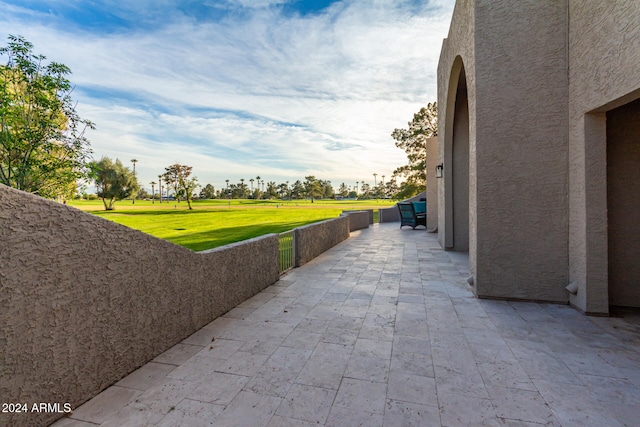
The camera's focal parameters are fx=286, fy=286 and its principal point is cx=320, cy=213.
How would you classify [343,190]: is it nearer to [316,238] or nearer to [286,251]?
[316,238]

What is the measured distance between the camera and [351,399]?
2.11m

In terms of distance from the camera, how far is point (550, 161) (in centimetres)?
401

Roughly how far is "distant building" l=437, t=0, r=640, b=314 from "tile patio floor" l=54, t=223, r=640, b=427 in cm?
46

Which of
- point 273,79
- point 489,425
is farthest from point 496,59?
point 273,79

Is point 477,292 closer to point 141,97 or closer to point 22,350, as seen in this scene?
point 22,350

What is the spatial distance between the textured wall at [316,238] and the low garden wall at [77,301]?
Result: 3536 mm

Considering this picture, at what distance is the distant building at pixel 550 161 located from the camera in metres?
3.55

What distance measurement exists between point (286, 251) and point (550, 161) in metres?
A: 4.73

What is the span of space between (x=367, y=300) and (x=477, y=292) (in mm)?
1695

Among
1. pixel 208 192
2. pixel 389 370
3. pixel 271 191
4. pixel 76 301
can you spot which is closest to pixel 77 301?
pixel 76 301

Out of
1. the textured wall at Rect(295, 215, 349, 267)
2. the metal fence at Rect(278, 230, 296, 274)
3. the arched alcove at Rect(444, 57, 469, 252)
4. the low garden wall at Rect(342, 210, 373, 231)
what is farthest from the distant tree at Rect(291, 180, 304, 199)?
the metal fence at Rect(278, 230, 296, 274)

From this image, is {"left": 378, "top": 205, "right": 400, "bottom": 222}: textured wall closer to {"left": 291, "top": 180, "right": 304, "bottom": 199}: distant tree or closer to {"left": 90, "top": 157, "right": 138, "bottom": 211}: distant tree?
{"left": 90, "top": 157, "right": 138, "bottom": 211}: distant tree

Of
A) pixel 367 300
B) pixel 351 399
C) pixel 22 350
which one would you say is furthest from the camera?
pixel 367 300

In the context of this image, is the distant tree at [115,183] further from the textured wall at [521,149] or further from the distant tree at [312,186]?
the distant tree at [312,186]
